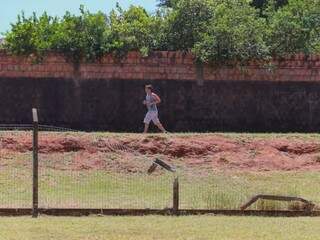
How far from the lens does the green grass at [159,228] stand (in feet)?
39.5

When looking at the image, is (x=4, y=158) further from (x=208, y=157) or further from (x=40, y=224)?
(x=40, y=224)

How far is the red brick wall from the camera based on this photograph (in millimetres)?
27766

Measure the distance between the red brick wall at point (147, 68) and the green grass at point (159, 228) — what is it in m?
13.6

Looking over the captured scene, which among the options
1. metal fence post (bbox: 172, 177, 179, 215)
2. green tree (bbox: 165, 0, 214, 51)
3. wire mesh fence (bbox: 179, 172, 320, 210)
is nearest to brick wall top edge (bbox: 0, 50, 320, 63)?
green tree (bbox: 165, 0, 214, 51)

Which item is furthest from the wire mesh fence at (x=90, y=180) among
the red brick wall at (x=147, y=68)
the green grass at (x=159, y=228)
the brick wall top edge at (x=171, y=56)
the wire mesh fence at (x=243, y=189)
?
the brick wall top edge at (x=171, y=56)

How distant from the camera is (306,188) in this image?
1983 cm

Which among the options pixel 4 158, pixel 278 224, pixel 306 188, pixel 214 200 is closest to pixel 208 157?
pixel 306 188

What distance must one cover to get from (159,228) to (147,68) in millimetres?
15160

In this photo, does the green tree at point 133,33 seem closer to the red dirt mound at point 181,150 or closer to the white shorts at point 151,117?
the white shorts at point 151,117

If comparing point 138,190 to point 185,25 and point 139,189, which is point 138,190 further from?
point 185,25

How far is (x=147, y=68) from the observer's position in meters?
27.7

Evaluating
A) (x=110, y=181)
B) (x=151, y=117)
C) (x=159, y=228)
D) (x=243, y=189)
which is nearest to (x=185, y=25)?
(x=151, y=117)

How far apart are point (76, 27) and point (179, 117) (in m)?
4.64

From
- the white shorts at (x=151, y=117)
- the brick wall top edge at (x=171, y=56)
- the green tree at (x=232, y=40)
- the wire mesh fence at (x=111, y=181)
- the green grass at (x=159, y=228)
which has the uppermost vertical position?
the green tree at (x=232, y=40)
